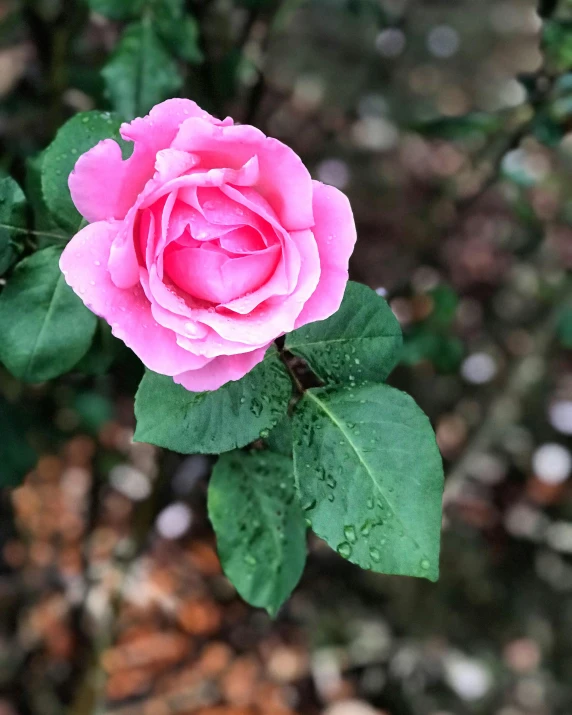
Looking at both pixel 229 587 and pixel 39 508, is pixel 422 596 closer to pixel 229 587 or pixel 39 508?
pixel 229 587

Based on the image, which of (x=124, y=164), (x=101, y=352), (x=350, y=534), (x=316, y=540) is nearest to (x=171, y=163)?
(x=124, y=164)

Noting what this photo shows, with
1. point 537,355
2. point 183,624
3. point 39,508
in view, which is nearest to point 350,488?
point 183,624

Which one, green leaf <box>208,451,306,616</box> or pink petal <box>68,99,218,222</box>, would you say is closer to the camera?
pink petal <box>68,99,218,222</box>

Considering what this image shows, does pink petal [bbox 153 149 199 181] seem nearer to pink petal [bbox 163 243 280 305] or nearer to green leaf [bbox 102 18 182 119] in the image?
pink petal [bbox 163 243 280 305]

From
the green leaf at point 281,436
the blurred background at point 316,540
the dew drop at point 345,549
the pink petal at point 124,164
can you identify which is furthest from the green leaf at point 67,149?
the blurred background at point 316,540

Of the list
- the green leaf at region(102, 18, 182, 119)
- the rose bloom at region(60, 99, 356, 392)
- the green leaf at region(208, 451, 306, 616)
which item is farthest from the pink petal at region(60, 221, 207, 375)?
the green leaf at region(102, 18, 182, 119)

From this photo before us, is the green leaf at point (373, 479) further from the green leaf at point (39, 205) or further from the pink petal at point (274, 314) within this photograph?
the green leaf at point (39, 205)

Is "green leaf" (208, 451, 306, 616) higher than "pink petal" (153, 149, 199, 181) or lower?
lower

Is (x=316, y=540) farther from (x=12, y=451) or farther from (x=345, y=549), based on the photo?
(x=345, y=549)
